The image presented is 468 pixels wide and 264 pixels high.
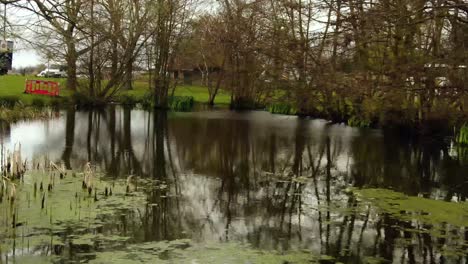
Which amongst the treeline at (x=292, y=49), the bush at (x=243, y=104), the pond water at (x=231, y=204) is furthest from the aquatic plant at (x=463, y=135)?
the bush at (x=243, y=104)

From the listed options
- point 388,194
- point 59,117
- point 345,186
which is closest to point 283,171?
point 345,186

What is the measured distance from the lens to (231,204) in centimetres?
864

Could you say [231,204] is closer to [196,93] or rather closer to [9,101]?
[9,101]

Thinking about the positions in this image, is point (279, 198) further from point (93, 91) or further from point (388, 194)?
point (93, 91)

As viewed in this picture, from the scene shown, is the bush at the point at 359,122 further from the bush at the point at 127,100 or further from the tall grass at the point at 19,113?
the bush at the point at 127,100

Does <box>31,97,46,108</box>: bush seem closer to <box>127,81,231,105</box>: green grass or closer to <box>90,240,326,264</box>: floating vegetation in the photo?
<box>127,81,231,105</box>: green grass

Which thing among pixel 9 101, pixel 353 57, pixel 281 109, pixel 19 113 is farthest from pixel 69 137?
pixel 281 109

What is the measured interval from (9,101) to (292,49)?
1294cm

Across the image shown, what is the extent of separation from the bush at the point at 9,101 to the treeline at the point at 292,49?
11.4ft

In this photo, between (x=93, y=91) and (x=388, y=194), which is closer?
(x=388, y=194)

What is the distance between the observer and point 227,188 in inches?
392

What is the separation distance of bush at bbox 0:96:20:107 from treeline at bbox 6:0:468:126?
11.4 ft

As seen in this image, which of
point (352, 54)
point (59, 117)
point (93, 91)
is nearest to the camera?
point (352, 54)

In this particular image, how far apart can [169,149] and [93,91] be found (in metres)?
18.7
